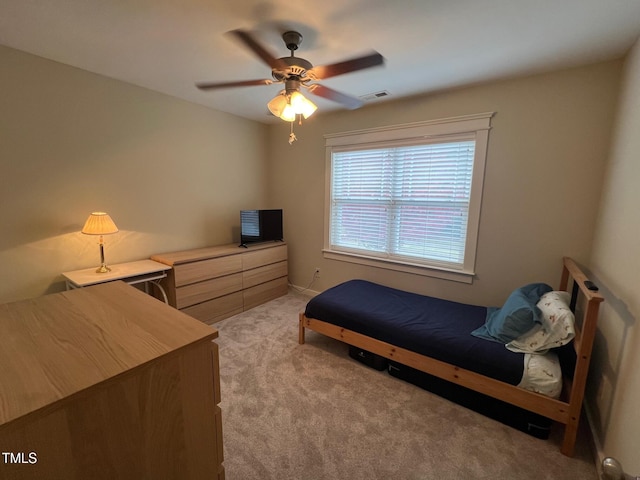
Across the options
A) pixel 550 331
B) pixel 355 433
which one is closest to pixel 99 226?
pixel 355 433

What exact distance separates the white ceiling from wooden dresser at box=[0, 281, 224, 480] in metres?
1.72

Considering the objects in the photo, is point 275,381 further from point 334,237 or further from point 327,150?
point 327,150

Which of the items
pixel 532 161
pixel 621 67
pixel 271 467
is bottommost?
pixel 271 467

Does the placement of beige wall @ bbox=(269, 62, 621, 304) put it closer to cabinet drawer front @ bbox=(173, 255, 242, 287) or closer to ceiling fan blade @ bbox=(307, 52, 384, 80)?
ceiling fan blade @ bbox=(307, 52, 384, 80)

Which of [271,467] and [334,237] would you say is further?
[334,237]

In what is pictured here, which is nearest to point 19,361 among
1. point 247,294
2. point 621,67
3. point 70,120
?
point 70,120

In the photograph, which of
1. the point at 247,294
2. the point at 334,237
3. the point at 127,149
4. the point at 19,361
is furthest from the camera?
the point at 334,237

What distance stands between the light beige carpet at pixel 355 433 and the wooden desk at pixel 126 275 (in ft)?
3.48

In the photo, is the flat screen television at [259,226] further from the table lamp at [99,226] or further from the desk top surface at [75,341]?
the desk top surface at [75,341]

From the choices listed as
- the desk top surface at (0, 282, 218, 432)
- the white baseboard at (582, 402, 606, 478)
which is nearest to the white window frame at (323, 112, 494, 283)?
the white baseboard at (582, 402, 606, 478)

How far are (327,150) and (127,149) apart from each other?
2190 mm

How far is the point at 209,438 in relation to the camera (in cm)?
93

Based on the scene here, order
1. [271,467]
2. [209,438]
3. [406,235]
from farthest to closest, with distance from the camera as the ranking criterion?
[406,235] → [271,467] → [209,438]

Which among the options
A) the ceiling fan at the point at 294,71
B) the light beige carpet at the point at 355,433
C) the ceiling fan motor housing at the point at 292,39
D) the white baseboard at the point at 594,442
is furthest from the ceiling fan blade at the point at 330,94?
the white baseboard at the point at 594,442
